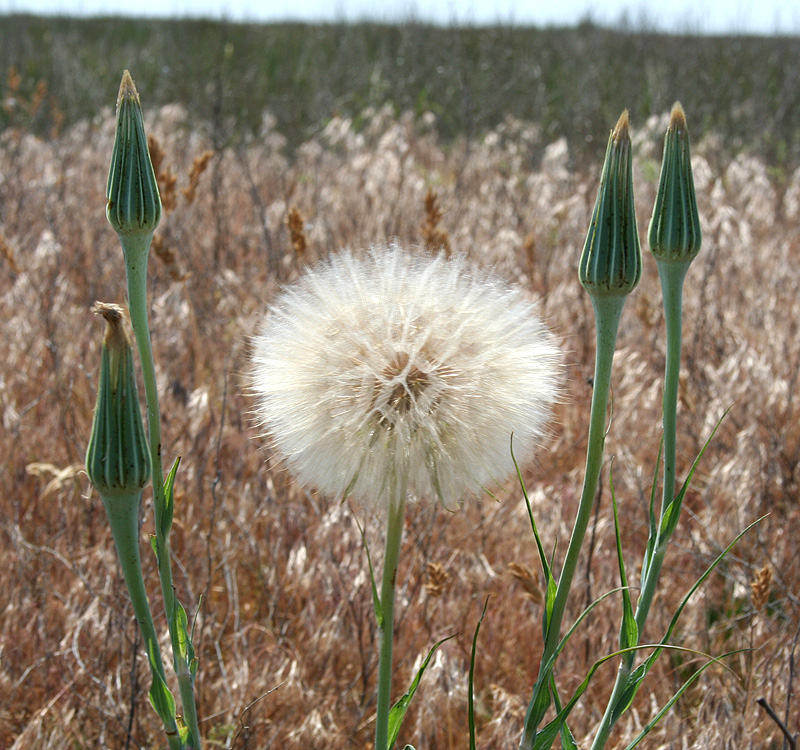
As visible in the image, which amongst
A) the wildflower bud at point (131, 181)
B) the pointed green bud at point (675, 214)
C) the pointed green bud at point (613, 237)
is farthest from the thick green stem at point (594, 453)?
the wildflower bud at point (131, 181)

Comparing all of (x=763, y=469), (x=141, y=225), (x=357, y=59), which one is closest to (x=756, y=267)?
(x=763, y=469)

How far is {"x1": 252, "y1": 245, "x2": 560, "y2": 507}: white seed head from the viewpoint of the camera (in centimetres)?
95

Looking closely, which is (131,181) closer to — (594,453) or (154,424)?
(154,424)

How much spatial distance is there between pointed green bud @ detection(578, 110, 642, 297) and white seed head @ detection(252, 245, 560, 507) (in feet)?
0.48

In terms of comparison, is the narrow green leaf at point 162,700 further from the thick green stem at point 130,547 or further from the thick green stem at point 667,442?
the thick green stem at point 667,442

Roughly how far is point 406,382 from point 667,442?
1.03 feet

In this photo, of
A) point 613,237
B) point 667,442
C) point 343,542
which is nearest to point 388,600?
point 667,442

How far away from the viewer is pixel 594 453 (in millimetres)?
858

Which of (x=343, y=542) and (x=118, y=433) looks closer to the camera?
(x=118, y=433)

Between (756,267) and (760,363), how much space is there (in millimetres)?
1575

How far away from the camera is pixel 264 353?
3.49 feet

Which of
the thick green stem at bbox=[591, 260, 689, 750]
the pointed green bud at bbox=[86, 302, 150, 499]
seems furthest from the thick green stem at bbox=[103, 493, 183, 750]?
the thick green stem at bbox=[591, 260, 689, 750]

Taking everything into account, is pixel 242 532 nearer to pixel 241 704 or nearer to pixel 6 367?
pixel 241 704

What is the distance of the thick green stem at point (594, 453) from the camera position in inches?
33.8
